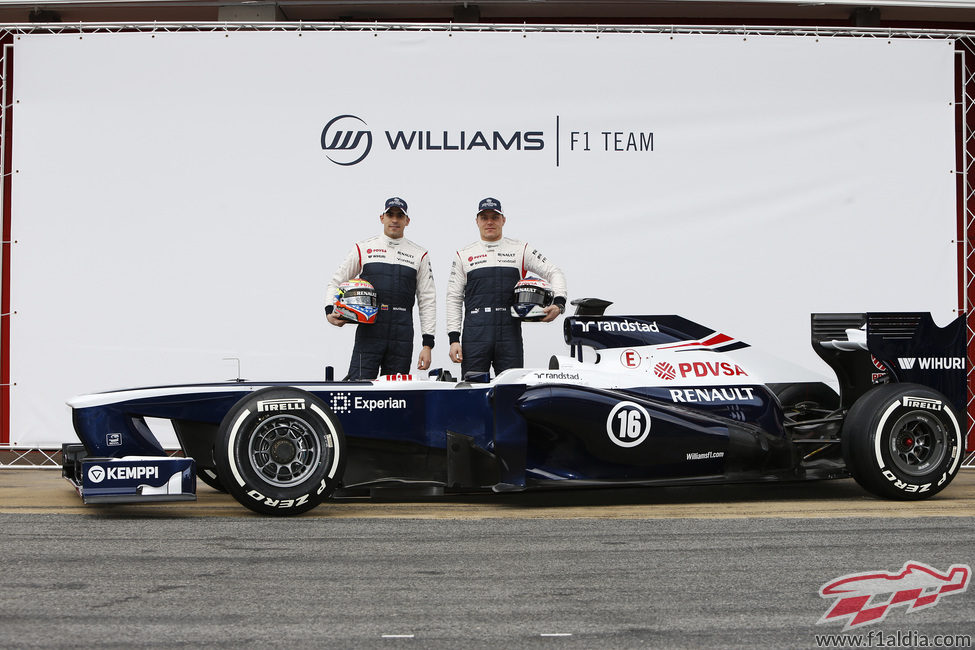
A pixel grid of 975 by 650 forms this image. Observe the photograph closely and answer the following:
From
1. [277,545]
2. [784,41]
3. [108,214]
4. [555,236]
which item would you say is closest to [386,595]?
[277,545]

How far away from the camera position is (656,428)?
6.18 metres

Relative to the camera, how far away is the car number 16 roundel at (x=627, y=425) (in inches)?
242

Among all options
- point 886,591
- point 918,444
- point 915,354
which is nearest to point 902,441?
point 918,444

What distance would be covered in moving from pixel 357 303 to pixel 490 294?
1.07 metres

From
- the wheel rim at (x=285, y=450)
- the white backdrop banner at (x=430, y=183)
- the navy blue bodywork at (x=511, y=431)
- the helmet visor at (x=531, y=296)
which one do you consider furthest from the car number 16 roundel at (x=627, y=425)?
the white backdrop banner at (x=430, y=183)

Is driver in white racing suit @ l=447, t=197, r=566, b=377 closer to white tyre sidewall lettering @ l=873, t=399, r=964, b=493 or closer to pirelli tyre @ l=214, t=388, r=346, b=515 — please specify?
pirelli tyre @ l=214, t=388, r=346, b=515

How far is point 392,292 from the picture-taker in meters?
8.05

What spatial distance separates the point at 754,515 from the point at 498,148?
13.7ft

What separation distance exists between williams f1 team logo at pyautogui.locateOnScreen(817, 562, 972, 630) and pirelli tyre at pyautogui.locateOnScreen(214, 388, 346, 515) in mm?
2785

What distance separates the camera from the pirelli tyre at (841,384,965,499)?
6.34m

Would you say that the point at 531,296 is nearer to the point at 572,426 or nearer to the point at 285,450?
the point at 572,426

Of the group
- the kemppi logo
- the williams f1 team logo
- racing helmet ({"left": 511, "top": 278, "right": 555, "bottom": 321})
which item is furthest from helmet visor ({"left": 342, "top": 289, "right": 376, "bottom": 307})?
the williams f1 team logo

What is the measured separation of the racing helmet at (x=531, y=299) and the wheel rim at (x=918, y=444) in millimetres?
2681

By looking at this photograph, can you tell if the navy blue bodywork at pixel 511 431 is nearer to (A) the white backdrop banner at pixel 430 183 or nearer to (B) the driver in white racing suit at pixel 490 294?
(B) the driver in white racing suit at pixel 490 294
